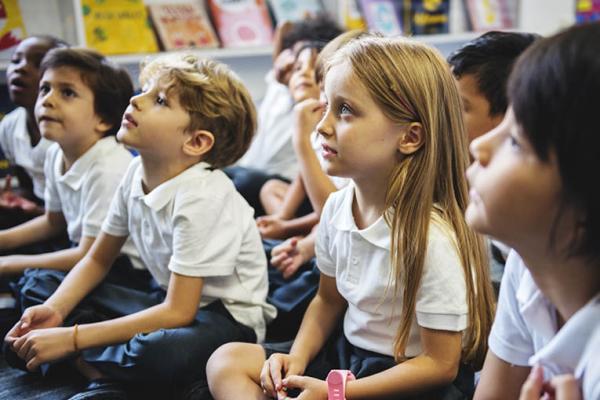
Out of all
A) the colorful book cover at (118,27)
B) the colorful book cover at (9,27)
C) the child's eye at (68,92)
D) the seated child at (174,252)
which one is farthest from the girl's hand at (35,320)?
the colorful book cover at (118,27)

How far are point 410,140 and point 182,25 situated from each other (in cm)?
176

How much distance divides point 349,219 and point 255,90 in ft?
6.08

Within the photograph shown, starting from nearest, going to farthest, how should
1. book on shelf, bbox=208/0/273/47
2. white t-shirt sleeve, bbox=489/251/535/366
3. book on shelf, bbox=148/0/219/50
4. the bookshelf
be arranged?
white t-shirt sleeve, bbox=489/251/535/366 < the bookshelf < book on shelf, bbox=148/0/219/50 < book on shelf, bbox=208/0/273/47

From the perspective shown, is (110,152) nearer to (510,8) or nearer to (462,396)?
(462,396)

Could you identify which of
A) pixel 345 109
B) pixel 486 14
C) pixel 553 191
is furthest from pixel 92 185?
pixel 486 14

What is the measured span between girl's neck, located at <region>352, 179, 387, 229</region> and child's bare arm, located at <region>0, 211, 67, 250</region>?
95cm

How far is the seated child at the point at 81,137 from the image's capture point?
1.49 metres

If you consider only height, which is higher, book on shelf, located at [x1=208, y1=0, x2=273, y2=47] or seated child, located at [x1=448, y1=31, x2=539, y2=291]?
seated child, located at [x1=448, y1=31, x2=539, y2=291]

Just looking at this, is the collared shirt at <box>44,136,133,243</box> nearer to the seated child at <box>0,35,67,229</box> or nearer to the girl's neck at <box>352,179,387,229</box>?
the seated child at <box>0,35,67,229</box>

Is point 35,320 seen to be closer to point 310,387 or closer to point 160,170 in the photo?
point 160,170

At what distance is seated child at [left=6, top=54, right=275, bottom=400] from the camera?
1164 mm

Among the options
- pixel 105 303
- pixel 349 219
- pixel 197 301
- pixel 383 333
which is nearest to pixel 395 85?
pixel 349 219

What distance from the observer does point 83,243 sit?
149 centimetres

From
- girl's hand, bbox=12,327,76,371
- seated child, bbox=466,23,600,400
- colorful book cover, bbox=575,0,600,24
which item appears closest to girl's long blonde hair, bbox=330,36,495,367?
seated child, bbox=466,23,600,400
